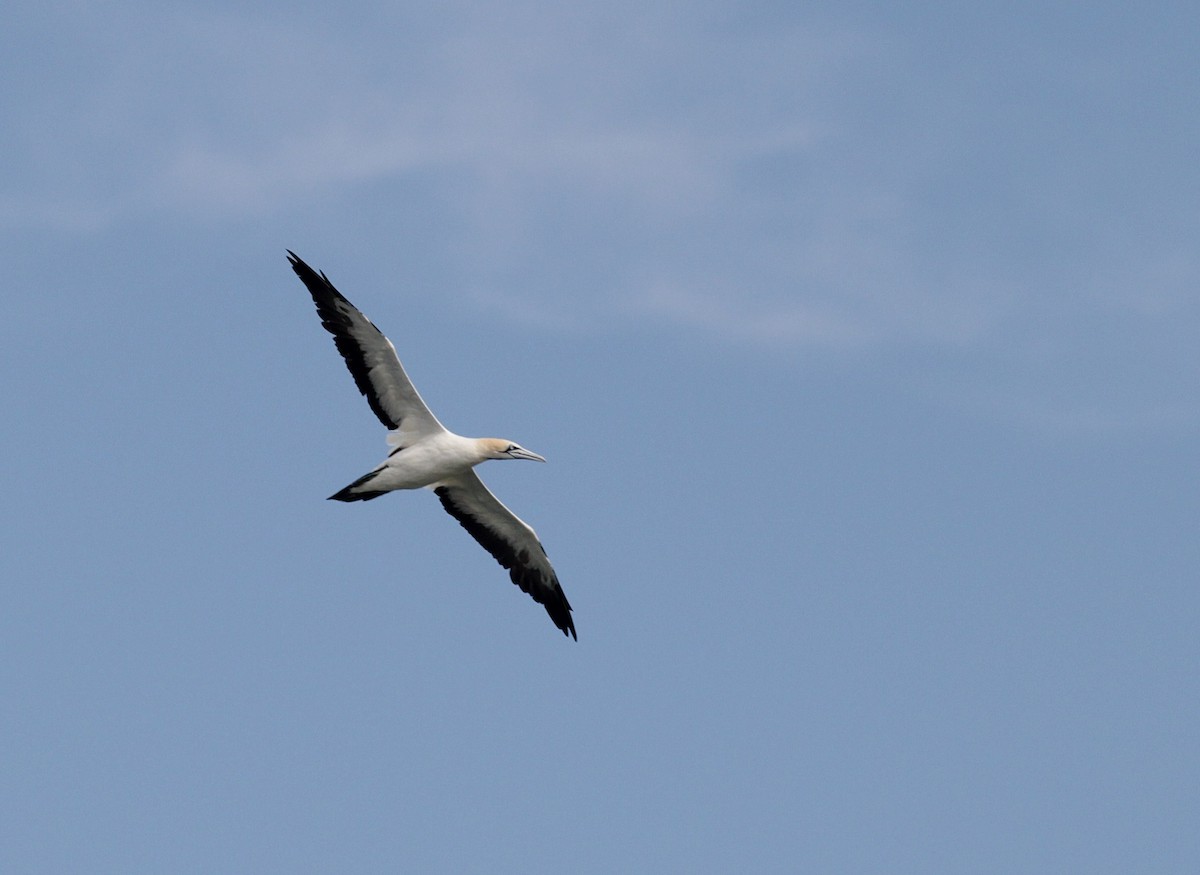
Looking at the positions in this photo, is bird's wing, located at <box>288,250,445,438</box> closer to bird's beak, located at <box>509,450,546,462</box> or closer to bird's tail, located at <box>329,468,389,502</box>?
bird's tail, located at <box>329,468,389,502</box>

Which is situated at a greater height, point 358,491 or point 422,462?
point 422,462

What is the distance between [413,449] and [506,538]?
3.65m

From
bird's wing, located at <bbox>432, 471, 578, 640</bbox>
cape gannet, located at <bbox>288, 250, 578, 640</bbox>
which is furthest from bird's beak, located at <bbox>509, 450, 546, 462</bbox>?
bird's wing, located at <bbox>432, 471, 578, 640</bbox>

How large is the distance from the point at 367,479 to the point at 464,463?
6.30ft

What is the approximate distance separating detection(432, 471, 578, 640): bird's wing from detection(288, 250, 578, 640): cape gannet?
0.02 meters

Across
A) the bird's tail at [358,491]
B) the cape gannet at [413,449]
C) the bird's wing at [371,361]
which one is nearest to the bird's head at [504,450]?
the cape gannet at [413,449]

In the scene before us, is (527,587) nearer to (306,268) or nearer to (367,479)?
(367,479)

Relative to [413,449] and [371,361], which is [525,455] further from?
[371,361]

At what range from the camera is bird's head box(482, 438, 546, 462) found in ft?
108

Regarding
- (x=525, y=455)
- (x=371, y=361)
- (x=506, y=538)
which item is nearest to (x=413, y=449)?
(x=371, y=361)

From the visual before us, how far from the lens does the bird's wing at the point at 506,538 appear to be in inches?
1330

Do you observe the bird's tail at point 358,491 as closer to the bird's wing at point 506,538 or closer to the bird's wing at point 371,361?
the bird's wing at point 371,361


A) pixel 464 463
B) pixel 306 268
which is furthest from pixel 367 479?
pixel 306 268

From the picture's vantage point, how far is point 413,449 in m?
32.0
